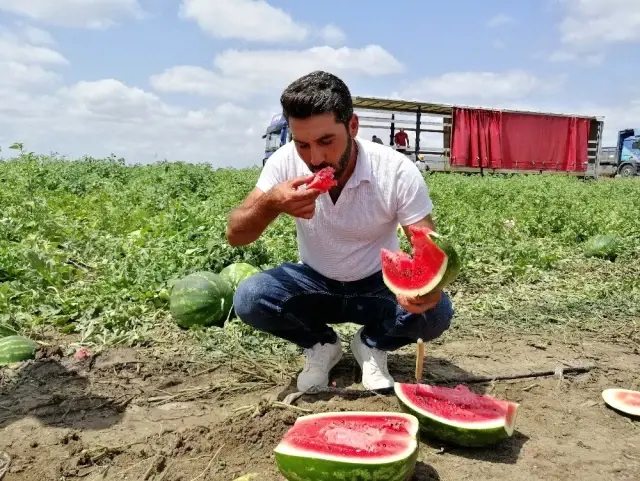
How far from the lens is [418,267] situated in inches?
112

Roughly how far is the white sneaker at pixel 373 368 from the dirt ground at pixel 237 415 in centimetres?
18

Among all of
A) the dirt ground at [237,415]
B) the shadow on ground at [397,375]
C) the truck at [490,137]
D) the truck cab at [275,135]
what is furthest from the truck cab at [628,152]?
the shadow on ground at [397,375]

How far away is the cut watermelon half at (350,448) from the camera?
7.36 ft

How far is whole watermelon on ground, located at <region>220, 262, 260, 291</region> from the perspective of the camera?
5.02 m

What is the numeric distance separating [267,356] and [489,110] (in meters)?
20.2

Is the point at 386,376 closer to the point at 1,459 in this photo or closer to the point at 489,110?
the point at 1,459

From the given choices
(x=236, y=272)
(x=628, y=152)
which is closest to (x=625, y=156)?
(x=628, y=152)

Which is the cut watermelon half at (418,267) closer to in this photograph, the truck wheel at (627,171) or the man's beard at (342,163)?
the man's beard at (342,163)

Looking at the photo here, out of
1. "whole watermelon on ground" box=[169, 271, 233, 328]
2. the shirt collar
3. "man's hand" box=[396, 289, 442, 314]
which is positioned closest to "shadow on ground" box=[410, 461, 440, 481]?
"man's hand" box=[396, 289, 442, 314]

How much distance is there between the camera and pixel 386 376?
3.52 meters

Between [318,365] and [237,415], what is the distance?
63 cm

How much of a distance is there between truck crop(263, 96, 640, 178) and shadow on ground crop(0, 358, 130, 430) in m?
17.2

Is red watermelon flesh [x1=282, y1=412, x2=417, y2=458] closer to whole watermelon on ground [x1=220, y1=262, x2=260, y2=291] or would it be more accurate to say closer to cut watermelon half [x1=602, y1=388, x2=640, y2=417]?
cut watermelon half [x1=602, y1=388, x2=640, y2=417]

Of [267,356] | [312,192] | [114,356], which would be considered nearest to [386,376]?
[267,356]
